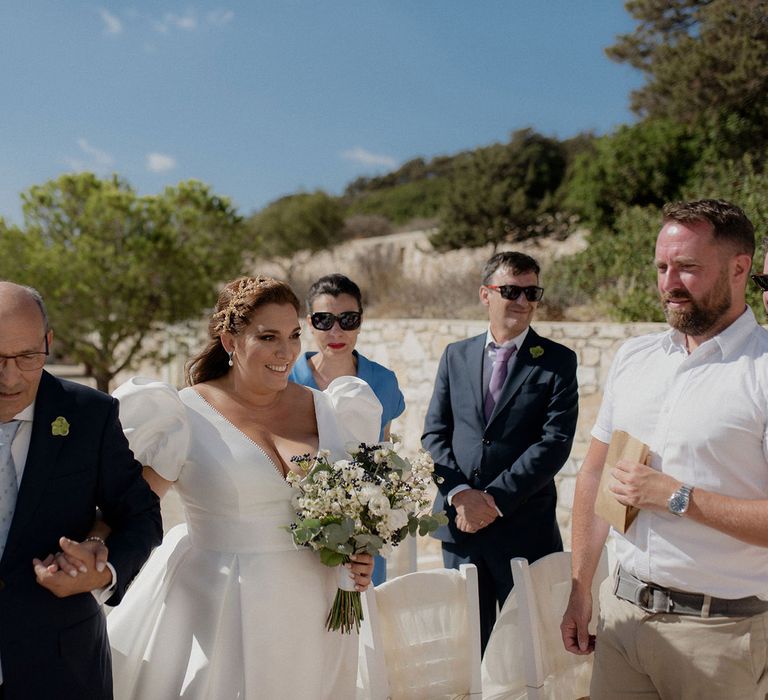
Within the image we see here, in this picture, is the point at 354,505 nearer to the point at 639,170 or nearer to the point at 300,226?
the point at 639,170

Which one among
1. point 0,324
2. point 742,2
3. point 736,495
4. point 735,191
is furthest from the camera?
point 742,2

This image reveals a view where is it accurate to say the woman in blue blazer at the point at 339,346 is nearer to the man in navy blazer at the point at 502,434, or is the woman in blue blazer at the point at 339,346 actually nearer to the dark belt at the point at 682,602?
the man in navy blazer at the point at 502,434

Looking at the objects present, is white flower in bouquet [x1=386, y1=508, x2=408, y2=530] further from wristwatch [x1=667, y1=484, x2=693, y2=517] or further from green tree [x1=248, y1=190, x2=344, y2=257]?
green tree [x1=248, y1=190, x2=344, y2=257]

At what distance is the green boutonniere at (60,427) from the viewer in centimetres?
195

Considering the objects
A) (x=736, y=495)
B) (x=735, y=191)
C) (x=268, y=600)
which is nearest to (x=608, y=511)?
(x=736, y=495)

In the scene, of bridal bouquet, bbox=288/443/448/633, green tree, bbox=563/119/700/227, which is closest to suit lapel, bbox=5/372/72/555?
bridal bouquet, bbox=288/443/448/633

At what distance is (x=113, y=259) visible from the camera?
44.9ft

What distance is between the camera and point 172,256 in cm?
1436

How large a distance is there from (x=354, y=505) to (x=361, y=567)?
0.83 ft

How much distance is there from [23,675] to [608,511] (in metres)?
1.66

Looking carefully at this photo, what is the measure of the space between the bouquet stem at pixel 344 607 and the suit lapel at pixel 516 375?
1.47m

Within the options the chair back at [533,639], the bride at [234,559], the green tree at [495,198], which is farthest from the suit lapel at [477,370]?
the green tree at [495,198]

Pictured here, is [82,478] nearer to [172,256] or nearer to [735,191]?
[735,191]

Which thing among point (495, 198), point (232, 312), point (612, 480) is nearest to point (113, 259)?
point (495, 198)
